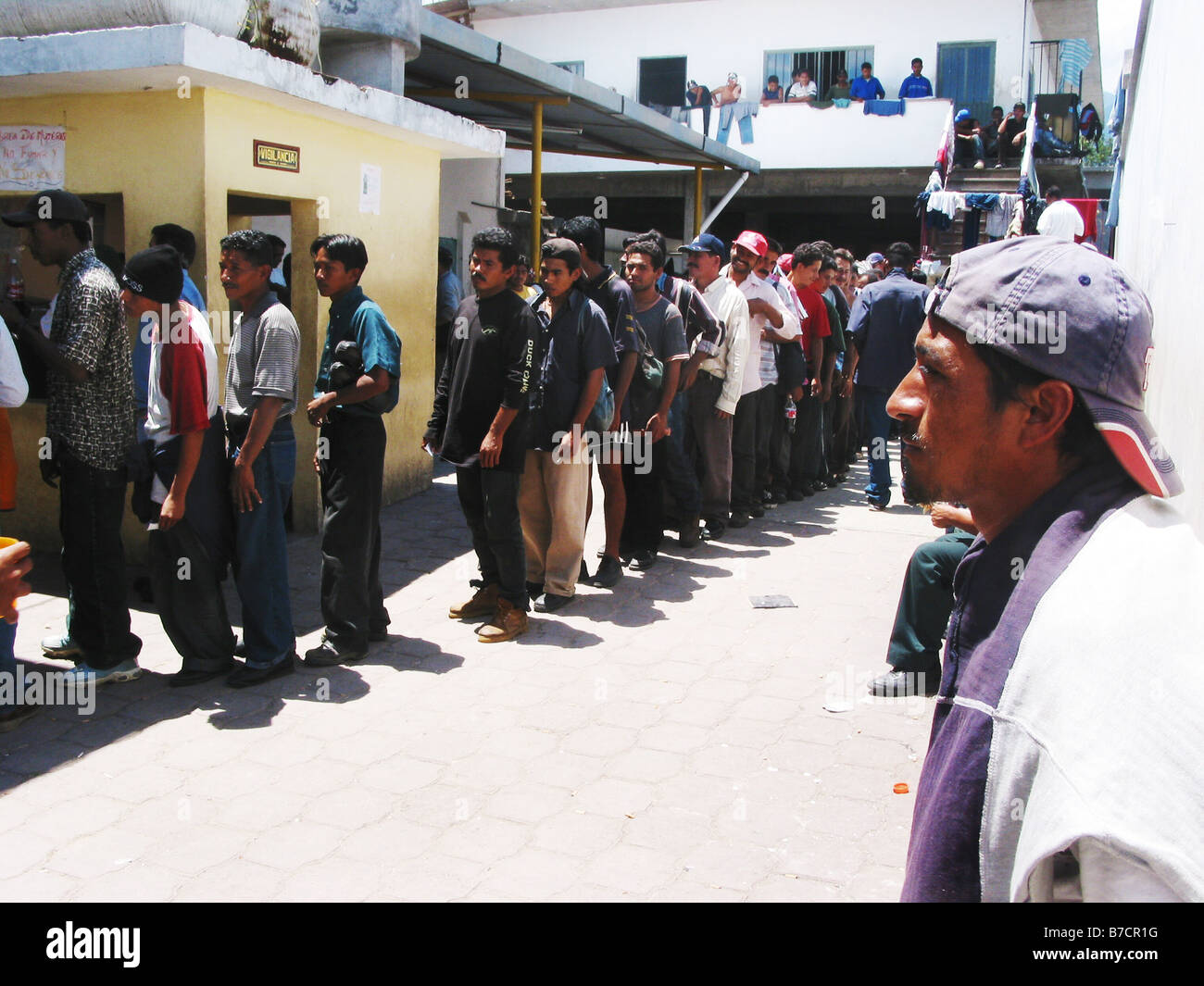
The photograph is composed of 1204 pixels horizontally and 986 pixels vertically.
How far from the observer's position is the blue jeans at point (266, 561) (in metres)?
4.78

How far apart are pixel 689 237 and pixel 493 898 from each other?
720 inches

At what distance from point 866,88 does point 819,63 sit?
5.75 ft

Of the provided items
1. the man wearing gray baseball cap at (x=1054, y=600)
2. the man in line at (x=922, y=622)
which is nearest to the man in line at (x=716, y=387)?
the man in line at (x=922, y=622)

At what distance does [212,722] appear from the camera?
14.5ft

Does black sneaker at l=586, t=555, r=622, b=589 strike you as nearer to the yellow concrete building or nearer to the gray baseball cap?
the yellow concrete building

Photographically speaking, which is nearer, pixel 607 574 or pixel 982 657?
pixel 982 657

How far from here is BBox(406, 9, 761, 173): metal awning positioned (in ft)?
28.5

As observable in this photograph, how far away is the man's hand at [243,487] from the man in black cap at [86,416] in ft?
1.63

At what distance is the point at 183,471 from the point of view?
4.52 meters

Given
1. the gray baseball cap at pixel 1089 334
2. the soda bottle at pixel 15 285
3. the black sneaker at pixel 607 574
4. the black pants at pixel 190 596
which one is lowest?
the black sneaker at pixel 607 574

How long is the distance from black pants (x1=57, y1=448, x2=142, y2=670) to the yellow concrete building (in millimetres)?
1786

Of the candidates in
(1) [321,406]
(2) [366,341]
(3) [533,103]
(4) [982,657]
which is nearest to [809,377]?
(3) [533,103]

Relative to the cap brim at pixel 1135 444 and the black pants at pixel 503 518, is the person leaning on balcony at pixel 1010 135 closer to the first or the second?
the black pants at pixel 503 518

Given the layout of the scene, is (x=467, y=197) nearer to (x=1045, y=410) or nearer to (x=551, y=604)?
(x=551, y=604)
